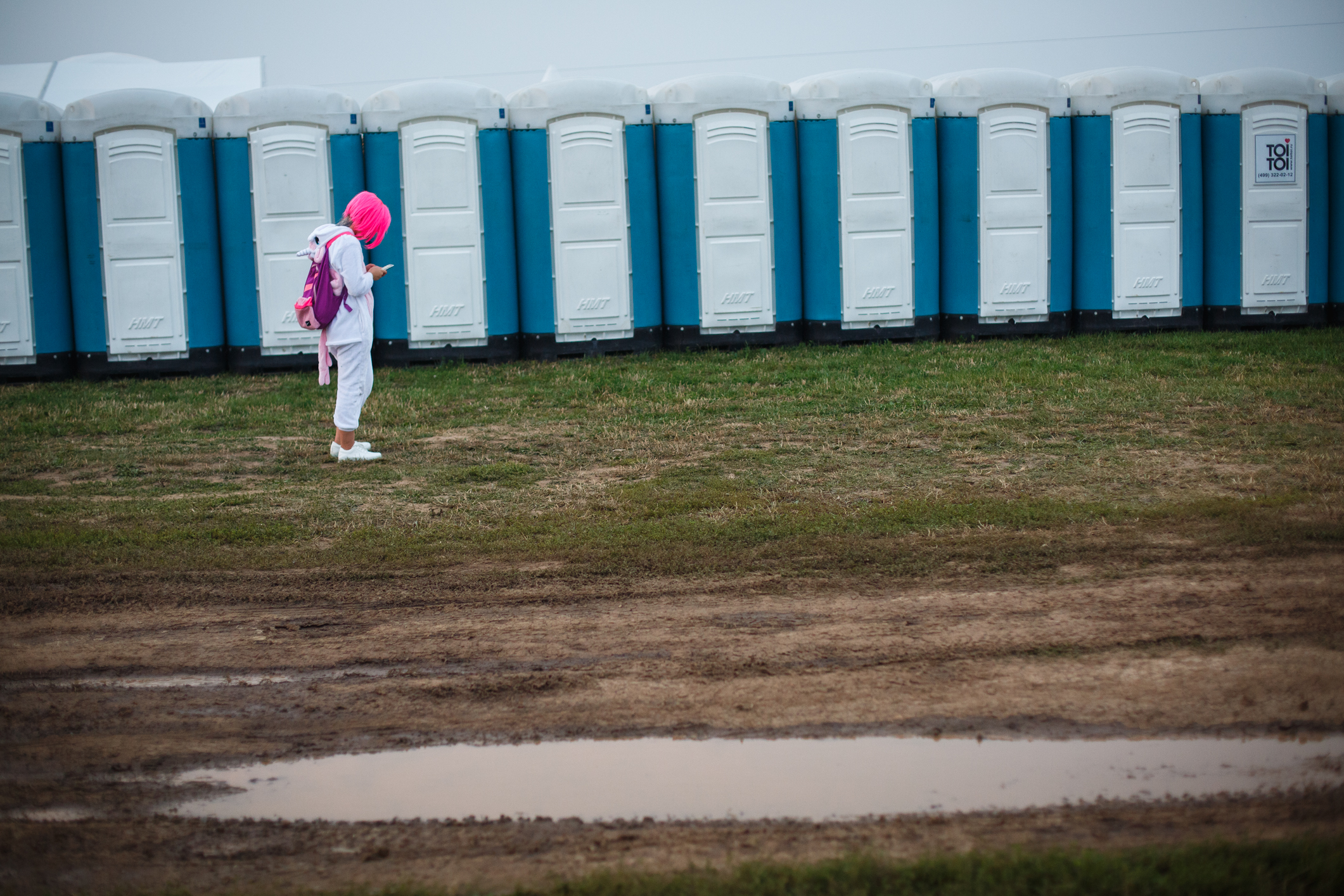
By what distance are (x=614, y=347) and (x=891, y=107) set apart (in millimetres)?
4148

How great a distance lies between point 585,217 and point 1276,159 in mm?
8223

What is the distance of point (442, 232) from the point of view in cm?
1269

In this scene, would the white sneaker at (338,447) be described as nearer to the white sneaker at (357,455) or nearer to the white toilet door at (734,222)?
the white sneaker at (357,455)

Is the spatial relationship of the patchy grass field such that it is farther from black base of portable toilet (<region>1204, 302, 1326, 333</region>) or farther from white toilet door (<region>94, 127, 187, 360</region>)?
black base of portable toilet (<region>1204, 302, 1326, 333</region>)

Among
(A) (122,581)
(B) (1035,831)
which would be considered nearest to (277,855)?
(B) (1035,831)

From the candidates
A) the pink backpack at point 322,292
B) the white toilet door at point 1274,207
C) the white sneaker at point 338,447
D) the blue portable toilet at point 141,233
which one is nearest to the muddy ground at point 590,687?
the white sneaker at point 338,447

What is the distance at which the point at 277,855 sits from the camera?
2.93 meters

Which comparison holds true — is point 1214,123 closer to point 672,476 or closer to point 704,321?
point 704,321

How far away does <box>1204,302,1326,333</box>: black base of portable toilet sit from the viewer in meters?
13.8

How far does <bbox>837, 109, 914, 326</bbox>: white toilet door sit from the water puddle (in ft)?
33.6

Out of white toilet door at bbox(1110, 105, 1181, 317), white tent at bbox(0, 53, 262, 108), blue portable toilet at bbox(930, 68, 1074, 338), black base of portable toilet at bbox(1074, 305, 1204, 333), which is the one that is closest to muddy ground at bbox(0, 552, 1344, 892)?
blue portable toilet at bbox(930, 68, 1074, 338)

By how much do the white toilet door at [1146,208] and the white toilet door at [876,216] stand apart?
251cm

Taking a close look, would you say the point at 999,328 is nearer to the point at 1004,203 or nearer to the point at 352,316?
the point at 1004,203

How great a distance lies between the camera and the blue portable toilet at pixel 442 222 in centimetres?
1255
